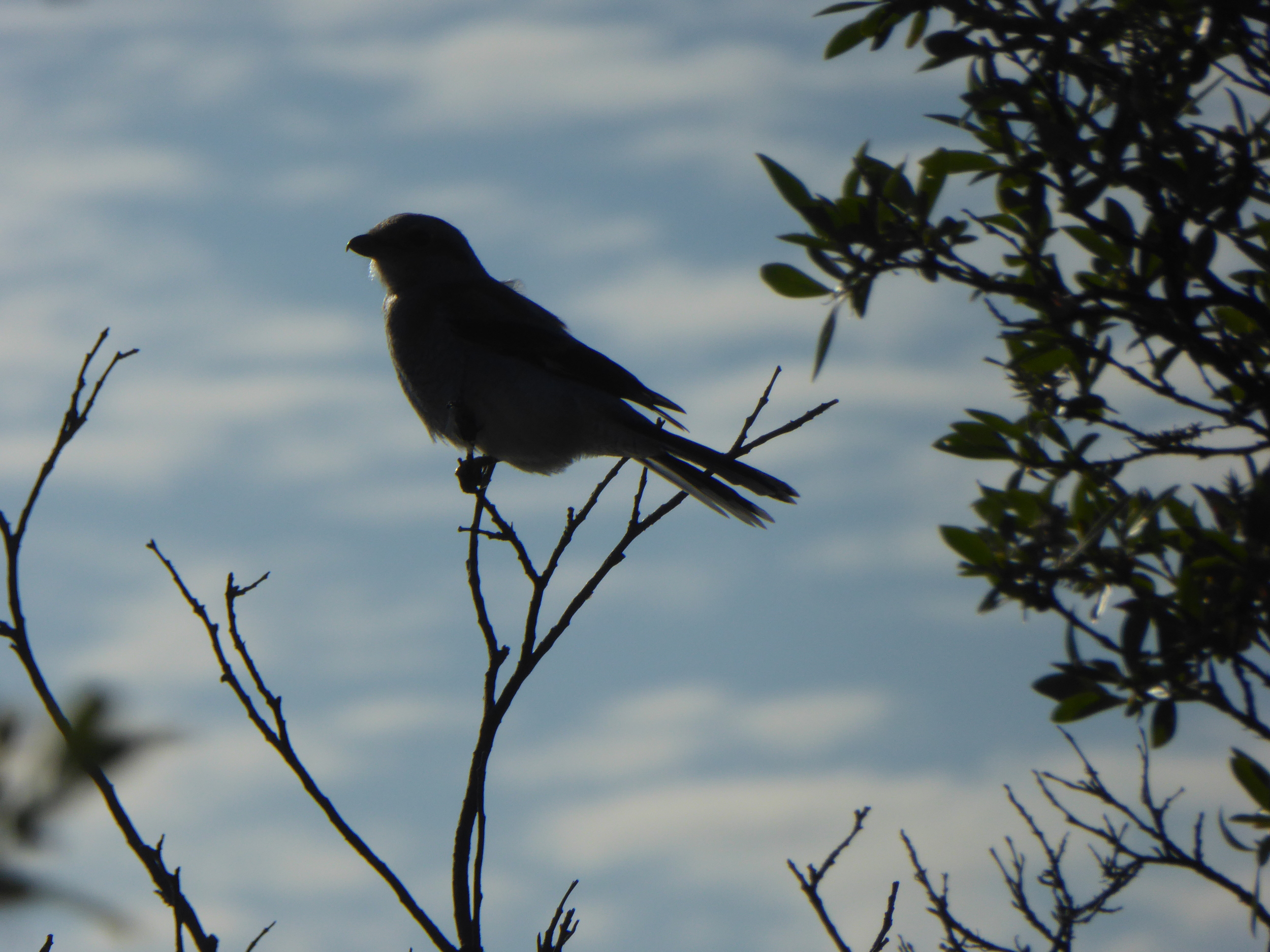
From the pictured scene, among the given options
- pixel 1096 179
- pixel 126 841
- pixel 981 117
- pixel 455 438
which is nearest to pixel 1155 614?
pixel 1096 179

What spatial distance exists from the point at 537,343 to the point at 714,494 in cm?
143

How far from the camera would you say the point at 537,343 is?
609 centimetres

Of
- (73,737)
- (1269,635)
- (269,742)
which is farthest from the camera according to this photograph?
(269,742)

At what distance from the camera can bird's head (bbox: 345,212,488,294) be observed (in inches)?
268

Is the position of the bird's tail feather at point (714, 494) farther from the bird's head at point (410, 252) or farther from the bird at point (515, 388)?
the bird's head at point (410, 252)

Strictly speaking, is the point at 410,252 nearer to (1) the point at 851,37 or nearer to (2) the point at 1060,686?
(1) the point at 851,37

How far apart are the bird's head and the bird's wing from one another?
42 centimetres

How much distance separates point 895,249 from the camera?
7.99 feet

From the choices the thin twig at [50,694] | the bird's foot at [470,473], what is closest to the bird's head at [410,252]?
the bird's foot at [470,473]

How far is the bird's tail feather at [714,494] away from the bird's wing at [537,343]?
403 millimetres

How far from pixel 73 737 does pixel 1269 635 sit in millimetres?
1871

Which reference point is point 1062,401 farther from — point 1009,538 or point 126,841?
point 126,841

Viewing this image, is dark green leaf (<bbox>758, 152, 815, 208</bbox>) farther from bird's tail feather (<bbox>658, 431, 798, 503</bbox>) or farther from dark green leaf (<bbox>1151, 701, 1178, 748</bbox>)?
bird's tail feather (<bbox>658, 431, 798, 503</bbox>)

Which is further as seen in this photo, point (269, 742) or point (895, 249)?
point (269, 742)
